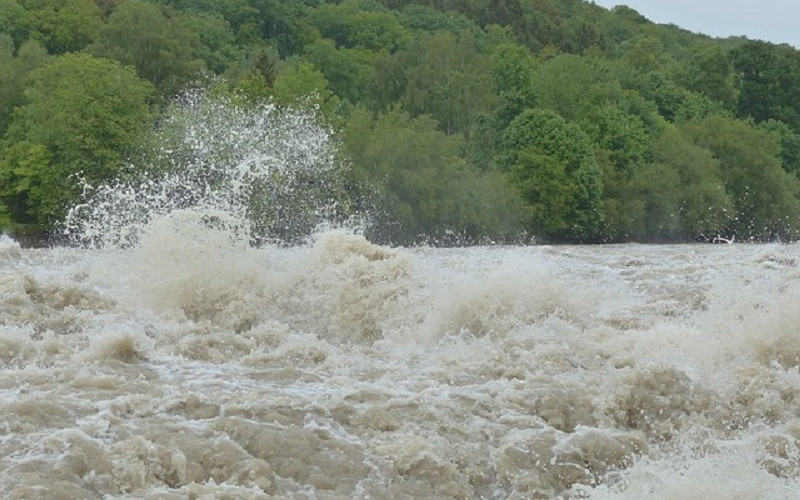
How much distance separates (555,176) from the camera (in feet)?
167

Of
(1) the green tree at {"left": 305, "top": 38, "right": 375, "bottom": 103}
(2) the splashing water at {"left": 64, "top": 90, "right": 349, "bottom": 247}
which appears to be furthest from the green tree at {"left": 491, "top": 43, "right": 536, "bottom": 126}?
(2) the splashing water at {"left": 64, "top": 90, "right": 349, "bottom": 247}

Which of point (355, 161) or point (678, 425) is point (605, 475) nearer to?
point (678, 425)

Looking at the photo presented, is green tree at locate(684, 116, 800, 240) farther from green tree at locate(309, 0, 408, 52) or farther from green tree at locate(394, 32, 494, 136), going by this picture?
green tree at locate(309, 0, 408, 52)

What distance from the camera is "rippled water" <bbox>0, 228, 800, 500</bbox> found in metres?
9.59

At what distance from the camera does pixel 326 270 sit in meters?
17.3

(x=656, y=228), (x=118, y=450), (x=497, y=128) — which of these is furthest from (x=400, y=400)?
(x=497, y=128)

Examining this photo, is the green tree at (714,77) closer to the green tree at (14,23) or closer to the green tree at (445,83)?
the green tree at (445,83)

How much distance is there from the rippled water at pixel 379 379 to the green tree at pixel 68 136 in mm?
27573

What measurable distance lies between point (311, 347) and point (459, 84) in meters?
57.3

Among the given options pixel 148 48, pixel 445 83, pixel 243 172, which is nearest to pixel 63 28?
pixel 148 48

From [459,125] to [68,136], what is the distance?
29.1m

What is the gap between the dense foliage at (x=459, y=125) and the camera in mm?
47125

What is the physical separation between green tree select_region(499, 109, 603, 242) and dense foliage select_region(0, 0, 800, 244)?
9 centimetres

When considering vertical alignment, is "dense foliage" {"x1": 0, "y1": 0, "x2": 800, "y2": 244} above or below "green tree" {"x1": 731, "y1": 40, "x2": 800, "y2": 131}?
below
